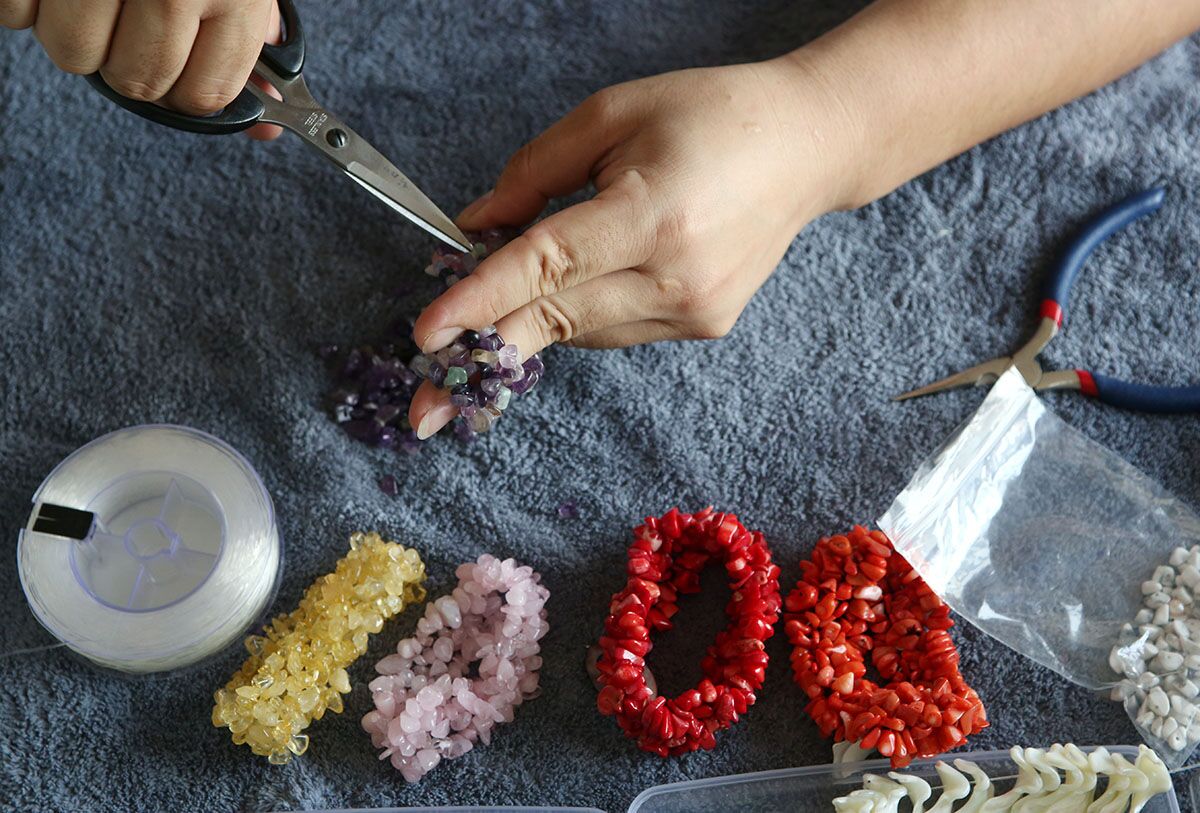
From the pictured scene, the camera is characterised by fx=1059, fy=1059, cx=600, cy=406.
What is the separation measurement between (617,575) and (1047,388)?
482mm

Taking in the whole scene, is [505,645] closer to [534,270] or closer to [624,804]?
[624,804]

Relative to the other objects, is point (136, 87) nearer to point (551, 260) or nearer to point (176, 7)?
point (176, 7)

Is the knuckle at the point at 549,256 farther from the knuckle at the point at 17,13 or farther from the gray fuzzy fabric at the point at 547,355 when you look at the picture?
the knuckle at the point at 17,13

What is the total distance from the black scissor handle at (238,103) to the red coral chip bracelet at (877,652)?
2.12 feet

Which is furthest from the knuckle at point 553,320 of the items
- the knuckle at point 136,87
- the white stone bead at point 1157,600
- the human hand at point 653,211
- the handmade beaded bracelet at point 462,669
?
the white stone bead at point 1157,600

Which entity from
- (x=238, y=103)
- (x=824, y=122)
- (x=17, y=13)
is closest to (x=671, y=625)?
(x=824, y=122)

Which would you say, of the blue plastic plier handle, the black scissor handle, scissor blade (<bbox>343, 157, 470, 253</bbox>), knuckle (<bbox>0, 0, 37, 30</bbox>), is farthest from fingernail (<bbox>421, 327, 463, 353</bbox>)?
the blue plastic plier handle

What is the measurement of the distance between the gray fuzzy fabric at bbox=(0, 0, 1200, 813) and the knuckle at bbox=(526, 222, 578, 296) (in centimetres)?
23

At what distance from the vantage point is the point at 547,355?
1108 mm

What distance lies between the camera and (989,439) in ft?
3.49

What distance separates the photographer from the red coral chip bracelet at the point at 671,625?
0.94 meters

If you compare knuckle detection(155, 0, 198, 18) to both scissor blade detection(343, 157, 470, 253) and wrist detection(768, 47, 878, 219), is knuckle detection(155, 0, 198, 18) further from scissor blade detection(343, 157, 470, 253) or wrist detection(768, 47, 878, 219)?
wrist detection(768, 47, 878, 219)

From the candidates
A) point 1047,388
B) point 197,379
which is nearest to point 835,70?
point 1047,388

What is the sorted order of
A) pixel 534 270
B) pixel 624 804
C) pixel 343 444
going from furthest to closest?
pixel 343 444
pixel 624 804
pixel 534 270
